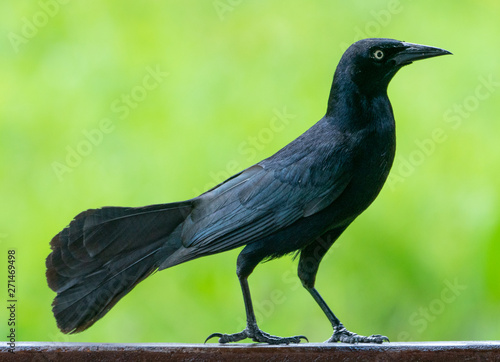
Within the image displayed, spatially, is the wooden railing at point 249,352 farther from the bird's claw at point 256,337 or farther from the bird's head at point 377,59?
the bird's head at point 377,59

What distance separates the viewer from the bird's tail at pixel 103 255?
98.2 inches

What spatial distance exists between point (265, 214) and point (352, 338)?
22.0 inches

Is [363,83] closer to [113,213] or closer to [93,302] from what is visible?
[113,213]

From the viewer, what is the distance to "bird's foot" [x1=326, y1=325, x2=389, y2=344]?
2.53 m

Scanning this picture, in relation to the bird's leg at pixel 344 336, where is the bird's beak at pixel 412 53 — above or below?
above

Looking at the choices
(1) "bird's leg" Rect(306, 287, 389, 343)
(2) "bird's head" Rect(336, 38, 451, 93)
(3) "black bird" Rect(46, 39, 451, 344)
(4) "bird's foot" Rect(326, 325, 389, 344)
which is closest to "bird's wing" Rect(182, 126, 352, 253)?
(3) "black bird" Rect(46, 39, 451, 344)

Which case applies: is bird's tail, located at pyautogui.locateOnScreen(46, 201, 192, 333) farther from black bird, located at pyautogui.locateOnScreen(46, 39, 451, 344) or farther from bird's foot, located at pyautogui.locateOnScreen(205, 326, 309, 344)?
bird's foot, located at pyautogui.locateOnScreen(205, 326, 309, 344)

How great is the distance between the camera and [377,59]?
243 cm

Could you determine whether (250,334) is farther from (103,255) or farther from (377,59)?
(377,59)

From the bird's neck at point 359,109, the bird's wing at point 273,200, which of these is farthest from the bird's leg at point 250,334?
the bird's neck at point 359,109

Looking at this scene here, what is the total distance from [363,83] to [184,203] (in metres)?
0.73

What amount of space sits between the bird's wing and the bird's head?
241 millimetres

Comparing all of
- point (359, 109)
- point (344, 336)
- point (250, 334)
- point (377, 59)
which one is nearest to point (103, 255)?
point (250, 334)

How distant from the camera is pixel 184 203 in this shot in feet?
8.36
